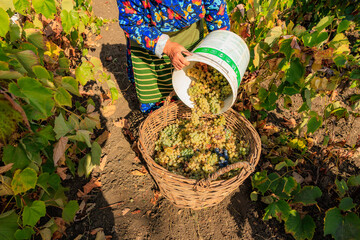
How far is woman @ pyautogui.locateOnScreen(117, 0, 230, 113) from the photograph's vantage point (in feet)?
6.07

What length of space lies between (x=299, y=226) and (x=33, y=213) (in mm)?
1905

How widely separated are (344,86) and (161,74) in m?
2.41

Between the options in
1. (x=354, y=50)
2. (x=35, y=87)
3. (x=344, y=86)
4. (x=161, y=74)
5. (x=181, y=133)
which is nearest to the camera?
(x=35, y=87)

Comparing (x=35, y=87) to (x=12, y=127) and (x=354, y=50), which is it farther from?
(x=354, y=50)

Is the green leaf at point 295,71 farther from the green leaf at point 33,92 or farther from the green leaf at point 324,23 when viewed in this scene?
the green leaf at point 33,92

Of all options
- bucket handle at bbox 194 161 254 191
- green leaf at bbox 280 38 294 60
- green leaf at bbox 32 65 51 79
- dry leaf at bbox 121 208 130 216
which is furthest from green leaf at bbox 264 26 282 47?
dry leaf at bbox 121 208 130 216

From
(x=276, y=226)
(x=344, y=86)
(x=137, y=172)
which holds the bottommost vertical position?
(x=276, y=226)

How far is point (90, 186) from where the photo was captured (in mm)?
2160

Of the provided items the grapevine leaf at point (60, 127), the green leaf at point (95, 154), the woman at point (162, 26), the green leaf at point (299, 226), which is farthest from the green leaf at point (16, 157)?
the green leaf at point (299, 226)

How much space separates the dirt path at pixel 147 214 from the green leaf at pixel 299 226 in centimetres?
23

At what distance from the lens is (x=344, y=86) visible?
2.96 metres

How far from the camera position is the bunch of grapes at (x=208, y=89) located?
203 centimetres

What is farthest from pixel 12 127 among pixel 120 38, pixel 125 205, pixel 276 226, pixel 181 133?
pixel 120 38

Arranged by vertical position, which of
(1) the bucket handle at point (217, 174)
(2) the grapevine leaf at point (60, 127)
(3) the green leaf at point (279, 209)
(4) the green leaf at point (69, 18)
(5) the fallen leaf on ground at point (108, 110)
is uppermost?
(4) the green leaf at point (69, 18)
